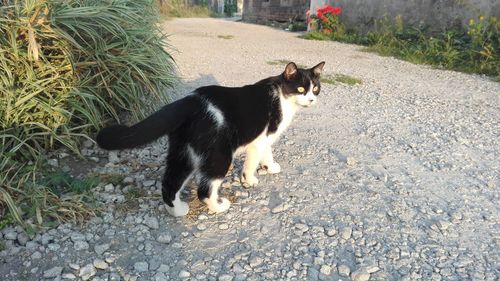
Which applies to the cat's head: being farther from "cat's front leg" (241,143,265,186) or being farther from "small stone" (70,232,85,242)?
"small stone" (70,232,85,242)

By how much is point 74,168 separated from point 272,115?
1.45 metres

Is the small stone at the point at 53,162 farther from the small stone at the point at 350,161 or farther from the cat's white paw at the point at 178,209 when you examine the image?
the small stone at the point at 350,161

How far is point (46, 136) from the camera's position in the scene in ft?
9.04

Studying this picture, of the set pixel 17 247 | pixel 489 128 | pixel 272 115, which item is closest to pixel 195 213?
pixel 272 115

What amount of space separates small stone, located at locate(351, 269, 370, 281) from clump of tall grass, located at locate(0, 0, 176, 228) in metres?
1.60

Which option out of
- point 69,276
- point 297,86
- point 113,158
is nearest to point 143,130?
point 69,276

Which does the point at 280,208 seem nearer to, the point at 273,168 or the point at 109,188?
the point at 273,168

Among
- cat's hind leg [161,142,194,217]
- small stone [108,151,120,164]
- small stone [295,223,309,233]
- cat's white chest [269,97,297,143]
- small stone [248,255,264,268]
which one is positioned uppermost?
cat's white chest [269,97,297,143]

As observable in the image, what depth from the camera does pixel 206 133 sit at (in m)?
2.27

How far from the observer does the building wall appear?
13752mm

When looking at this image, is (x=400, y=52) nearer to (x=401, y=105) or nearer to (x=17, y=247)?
(x=401, y=105)

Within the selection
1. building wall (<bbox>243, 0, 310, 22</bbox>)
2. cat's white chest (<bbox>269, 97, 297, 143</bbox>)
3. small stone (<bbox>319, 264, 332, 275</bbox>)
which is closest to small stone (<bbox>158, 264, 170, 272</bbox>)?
small stone (<bbox>319, 264, 332, 275</bbox>)

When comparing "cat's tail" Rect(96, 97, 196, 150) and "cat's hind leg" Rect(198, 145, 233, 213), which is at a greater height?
"cat's tail" Rect(96, 97, 196, 150)

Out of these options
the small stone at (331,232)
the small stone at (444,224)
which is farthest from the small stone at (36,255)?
the small stone at (444,224)
